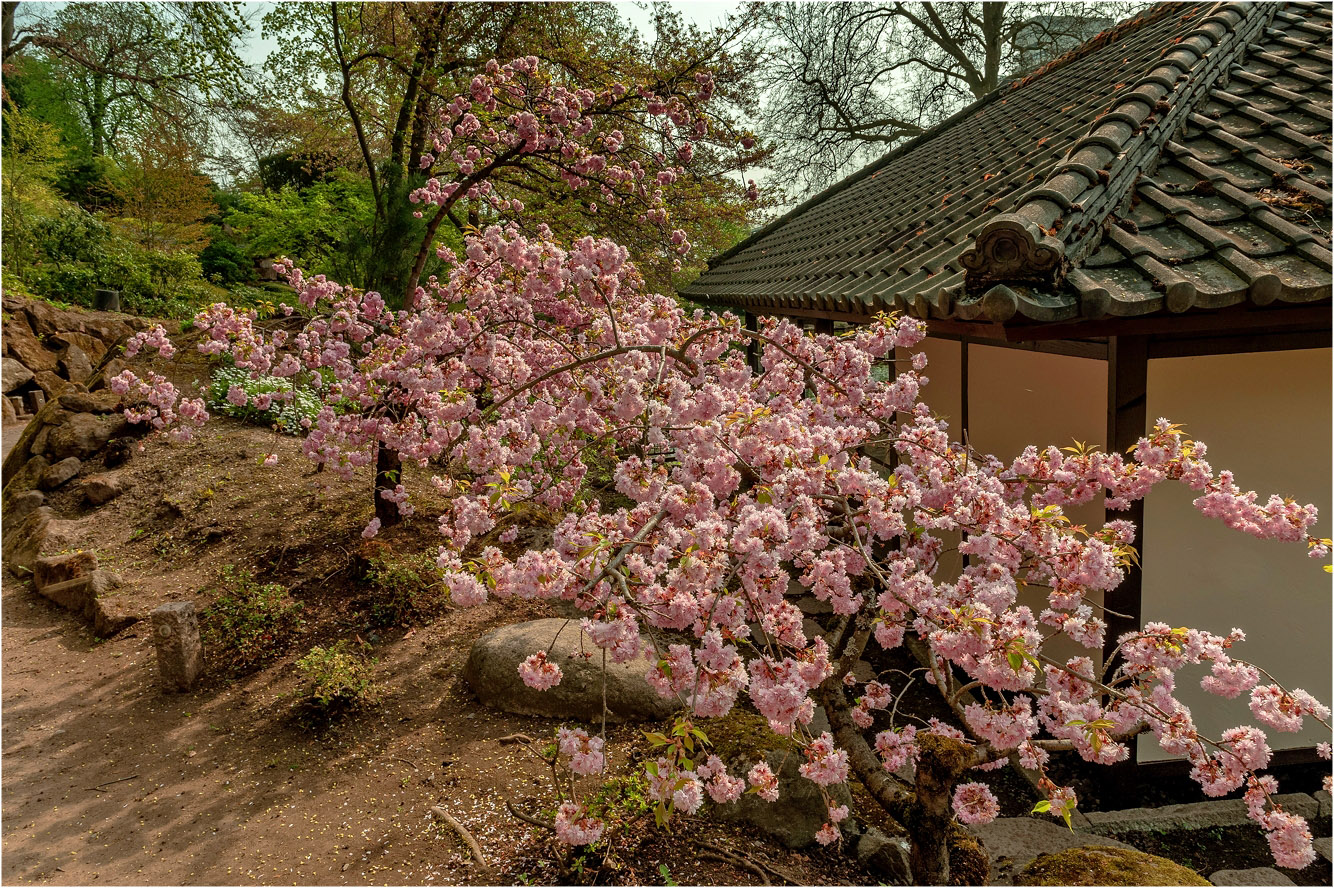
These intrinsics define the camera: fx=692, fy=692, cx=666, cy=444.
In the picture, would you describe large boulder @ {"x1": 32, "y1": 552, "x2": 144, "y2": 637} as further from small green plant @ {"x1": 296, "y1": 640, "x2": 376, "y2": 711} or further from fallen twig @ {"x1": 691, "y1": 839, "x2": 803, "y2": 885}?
fallen twig @ {"x1": 691, "y1": 839, "x2": 803, "y2": 885}

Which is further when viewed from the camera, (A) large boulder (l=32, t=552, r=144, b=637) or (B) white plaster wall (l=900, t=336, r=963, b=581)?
(B) white plaster wall (l=900, t=336, r=963, b=581)

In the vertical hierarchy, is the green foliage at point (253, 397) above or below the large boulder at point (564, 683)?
above

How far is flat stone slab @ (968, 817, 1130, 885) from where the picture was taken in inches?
Result: 140

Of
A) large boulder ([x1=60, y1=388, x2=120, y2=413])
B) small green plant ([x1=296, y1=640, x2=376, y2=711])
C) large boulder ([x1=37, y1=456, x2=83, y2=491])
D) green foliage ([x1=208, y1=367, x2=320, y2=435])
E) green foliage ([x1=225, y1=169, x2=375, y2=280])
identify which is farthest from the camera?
green foliage ([x1=225, y1=169, x2=375, y2=280])

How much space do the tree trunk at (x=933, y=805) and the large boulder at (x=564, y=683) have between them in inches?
65.0

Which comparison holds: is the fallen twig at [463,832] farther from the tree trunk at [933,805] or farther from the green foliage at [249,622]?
the green foliage at [249,622]

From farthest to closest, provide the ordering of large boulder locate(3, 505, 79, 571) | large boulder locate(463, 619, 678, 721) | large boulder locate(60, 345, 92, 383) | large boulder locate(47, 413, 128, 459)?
large boulder locate(60, 345, 92, 383), large boulder locate(47, 413, 128, 459), large boulder locate(3, 505, 79, 571), large boulder locate(463, 619, 678, 721)

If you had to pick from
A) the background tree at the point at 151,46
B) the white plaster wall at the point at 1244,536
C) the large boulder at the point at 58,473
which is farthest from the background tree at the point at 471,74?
the white plaster wall at the point at 1244,536

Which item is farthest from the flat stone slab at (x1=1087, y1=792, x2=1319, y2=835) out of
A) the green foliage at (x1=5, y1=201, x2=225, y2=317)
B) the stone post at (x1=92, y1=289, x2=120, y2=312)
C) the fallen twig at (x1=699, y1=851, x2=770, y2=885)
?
the stone post at (x1=92, y1=289, x2=120, y2=312)

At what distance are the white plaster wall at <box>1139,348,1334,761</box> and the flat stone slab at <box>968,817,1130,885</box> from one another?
101 cm

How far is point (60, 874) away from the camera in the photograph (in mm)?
3547

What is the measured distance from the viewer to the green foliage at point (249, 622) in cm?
544

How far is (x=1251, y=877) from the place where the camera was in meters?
3.56

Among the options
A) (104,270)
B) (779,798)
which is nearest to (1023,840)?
(779,798)
